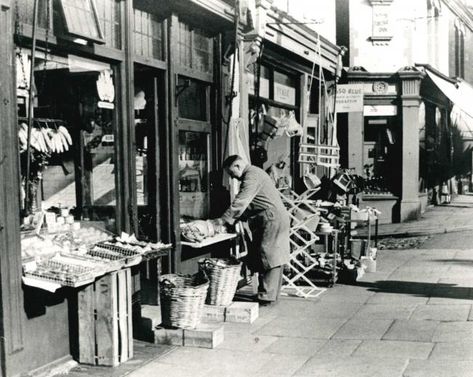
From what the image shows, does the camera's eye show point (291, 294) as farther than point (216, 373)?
Yes

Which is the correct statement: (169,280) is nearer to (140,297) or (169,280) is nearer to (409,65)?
(140,297)

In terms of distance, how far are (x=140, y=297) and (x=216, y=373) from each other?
219cm

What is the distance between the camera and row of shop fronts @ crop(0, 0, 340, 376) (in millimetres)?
5270

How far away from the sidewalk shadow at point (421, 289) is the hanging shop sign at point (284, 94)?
A: 4.53 meters

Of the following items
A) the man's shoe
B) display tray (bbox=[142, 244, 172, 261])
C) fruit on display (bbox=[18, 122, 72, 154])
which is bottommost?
the man's shoe

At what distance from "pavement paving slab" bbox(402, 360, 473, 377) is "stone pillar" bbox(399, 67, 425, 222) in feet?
43.6

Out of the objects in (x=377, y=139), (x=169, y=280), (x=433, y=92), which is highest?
(x=433, y=92)

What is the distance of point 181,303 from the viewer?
244 inches

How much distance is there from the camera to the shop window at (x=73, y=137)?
6.14 meters

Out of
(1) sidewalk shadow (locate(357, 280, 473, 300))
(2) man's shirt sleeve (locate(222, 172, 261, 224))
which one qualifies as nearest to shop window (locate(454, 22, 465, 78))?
(1) sidewalk shadow (locate(357, 280, 473, 300))

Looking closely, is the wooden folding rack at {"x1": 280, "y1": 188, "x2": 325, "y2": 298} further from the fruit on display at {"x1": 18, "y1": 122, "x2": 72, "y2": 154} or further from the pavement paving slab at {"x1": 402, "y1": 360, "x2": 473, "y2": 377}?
the fruit on display at {"x1": 18, "y1": 122, "x2": 72, "y2": 154}

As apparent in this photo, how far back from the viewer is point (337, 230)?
9.36 metres

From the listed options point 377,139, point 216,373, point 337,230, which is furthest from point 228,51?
point 377,139

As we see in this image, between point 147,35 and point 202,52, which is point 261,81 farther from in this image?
point 147,35
